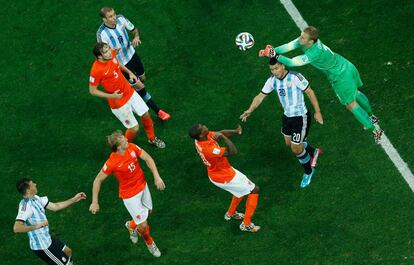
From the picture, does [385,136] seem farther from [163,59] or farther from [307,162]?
[163,59]

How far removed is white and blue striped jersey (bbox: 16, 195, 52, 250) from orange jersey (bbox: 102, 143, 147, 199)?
3.57ft

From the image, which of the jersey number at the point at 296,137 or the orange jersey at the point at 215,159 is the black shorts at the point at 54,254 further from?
the jersey number at the point at 296,137

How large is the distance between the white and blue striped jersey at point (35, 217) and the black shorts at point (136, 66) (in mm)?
3487

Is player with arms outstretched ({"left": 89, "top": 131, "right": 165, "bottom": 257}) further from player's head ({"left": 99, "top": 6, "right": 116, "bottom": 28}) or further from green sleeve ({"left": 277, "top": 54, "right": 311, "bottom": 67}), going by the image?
player's head ({"left": 99, "top": 6, "right": 116, "bottom": 28})

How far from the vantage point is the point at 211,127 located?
44.8 feet

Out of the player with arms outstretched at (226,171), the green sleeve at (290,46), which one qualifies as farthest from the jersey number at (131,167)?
the green sleeve at (290,46)

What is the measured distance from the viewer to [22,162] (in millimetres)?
13680

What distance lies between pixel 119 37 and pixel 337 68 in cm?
386

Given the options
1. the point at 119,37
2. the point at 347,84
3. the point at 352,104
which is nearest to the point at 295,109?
the point at 347,84

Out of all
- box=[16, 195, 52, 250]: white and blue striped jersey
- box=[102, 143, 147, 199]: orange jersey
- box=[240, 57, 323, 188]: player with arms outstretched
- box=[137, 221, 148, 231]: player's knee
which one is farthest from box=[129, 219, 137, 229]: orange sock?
box=[240, 57, 323, 188]: player with arms outstretched

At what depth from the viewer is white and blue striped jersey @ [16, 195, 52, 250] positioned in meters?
10.8

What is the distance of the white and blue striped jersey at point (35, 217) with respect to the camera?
1078 centimetres

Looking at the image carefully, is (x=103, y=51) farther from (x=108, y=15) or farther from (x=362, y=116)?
(x=362, y=116)

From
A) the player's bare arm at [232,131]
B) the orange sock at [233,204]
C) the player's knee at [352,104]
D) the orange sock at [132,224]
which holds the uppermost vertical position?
the player's bare arm at [232,131]
